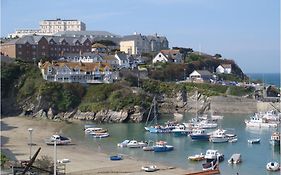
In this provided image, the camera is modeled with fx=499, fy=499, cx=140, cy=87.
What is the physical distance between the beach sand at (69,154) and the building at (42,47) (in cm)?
1939

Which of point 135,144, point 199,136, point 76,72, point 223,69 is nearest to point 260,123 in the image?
point 199,136

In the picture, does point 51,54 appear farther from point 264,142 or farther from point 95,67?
point 264,142

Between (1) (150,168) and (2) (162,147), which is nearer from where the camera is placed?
(1) (150,168)

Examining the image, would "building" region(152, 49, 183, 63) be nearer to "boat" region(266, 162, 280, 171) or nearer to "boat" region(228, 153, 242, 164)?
"boat" region(228, 153, 242, 164)

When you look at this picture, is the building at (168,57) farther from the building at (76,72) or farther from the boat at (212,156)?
the boat at (212,156)

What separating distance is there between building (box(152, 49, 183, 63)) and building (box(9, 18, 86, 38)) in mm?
29210

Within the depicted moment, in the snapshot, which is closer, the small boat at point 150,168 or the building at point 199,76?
the small boat at point 150,168

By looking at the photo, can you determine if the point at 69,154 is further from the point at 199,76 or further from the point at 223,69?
the point at 223,69

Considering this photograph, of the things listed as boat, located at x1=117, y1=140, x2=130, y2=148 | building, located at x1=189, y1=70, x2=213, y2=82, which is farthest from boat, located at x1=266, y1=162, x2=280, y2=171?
building, located at x1=189, y1=70, x2=213, y2=82

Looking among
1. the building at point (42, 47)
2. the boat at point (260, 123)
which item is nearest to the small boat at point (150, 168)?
the boat at point (260, 123)

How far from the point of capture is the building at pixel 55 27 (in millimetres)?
91688

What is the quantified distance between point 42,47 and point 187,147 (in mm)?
34373

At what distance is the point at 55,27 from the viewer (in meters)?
93.4

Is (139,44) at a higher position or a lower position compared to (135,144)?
higher
